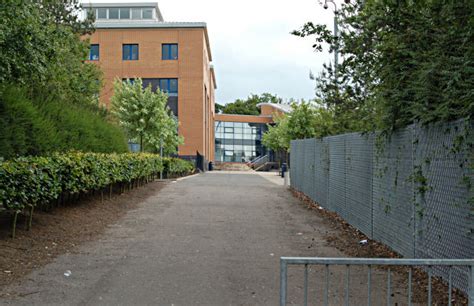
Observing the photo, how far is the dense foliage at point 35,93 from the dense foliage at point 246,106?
9144 centimetres

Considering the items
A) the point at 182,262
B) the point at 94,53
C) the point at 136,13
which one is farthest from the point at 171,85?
the point at 182,262

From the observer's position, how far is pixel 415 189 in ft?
22.4

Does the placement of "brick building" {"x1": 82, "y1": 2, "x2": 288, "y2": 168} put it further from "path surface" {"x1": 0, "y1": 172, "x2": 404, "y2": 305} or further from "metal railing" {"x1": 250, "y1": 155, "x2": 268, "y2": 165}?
"path surface" {"x1": 0, "y1": 172, "x2": 404, "y2": 305}

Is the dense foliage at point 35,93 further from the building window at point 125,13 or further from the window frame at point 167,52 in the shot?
the building window at point 125,13

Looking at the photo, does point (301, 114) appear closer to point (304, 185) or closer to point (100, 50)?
point (304, 185)

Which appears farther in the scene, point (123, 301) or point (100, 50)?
point (100, 50)

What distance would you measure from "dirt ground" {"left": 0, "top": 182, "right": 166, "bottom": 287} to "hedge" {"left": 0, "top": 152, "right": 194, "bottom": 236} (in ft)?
0.93

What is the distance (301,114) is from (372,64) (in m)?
26.8

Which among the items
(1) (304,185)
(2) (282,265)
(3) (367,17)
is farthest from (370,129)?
(1) (304,185)

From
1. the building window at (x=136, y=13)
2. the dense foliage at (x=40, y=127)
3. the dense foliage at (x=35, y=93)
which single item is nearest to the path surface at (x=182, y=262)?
the dense foliage at (x=40, y=127)

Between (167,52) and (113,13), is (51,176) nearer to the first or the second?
(167,52)

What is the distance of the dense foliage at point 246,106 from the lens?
360 ft

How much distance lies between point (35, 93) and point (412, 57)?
11.2m

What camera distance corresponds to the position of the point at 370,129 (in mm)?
9156
